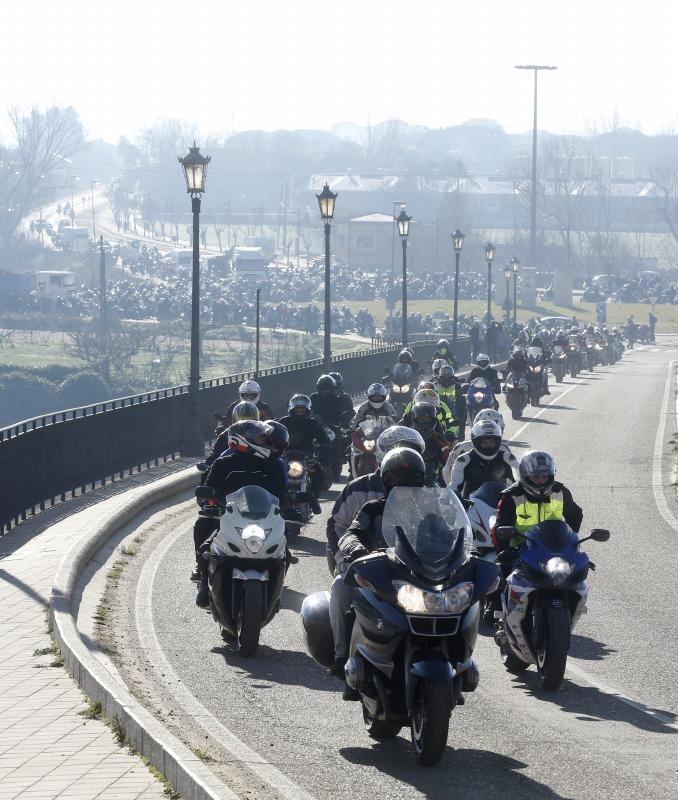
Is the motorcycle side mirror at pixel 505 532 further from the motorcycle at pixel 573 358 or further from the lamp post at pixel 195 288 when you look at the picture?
the motorcycle at pixel 573 358

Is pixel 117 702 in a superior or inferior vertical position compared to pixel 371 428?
superior

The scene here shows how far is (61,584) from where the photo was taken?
13.1m

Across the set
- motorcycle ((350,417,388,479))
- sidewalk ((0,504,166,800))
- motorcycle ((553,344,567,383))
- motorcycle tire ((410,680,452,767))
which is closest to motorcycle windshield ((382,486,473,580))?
motorcycle tire ((410,680,452,767))

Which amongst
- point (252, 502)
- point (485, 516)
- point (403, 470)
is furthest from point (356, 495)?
point (485, 516)

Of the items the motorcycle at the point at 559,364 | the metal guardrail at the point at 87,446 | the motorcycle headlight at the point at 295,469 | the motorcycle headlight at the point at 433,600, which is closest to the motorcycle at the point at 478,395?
the metal guardrail at the point at 87,446

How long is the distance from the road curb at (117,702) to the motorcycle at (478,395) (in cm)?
1316

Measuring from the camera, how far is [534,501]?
37.2ft

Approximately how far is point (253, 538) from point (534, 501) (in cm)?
197

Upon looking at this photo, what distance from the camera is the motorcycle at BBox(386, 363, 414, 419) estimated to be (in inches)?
1203

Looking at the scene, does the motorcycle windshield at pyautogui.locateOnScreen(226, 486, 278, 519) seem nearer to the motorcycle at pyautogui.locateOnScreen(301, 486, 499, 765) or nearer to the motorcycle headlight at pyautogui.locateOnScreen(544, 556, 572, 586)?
the motorcycle headlight at pyautogui.locateOnScreen(544, 556, 572, 586)

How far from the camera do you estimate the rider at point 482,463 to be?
45.1ft

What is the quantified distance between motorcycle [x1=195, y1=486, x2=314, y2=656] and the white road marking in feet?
1.87

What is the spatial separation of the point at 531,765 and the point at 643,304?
113 metres

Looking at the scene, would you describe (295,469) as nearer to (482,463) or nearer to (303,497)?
(482,463)
